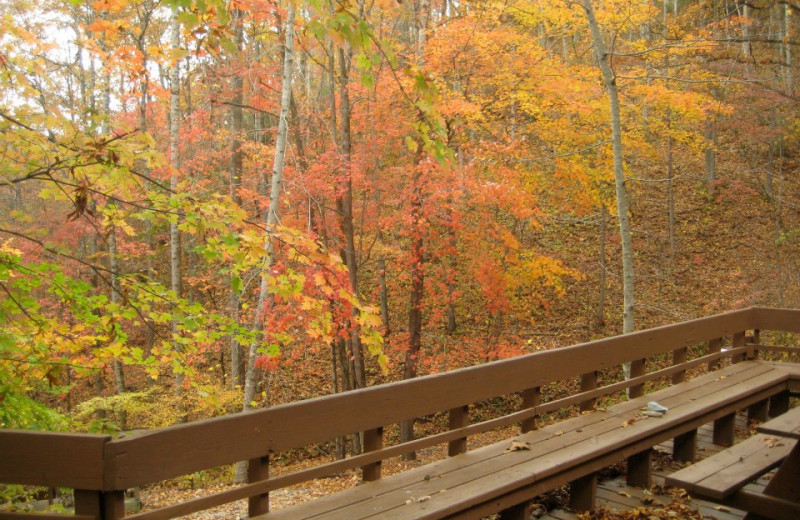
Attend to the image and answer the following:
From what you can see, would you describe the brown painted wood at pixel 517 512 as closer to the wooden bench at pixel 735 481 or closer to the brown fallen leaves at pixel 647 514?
the brown fallen leaves at pixel 647 514

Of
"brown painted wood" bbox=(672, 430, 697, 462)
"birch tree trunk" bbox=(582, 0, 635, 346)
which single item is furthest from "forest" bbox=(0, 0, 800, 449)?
"brown painted wood" bbox=(672, 430, 697, 462)

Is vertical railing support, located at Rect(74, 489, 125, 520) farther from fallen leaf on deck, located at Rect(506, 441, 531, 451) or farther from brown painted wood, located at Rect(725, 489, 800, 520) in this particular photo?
brown painted wood, located at Rect(725, 489, 800, 520)

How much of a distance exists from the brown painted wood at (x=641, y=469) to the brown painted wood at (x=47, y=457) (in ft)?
12.9

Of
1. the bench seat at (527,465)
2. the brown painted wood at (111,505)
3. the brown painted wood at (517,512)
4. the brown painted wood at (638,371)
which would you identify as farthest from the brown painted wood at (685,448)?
the brown painted wood at (111,505)

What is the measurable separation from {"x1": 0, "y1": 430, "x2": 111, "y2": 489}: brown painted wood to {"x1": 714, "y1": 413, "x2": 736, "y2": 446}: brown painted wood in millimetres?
5468

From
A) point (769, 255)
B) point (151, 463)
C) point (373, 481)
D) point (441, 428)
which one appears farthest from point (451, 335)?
point (151, 463)

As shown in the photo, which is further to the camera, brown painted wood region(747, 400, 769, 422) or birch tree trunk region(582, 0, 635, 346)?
birch tree trunk region(582, 0, 635, 346)

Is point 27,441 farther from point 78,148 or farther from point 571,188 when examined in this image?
point 571,188

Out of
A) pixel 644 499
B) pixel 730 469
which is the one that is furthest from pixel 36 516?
pixel 644 499

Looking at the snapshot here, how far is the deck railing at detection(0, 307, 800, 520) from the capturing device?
235cm

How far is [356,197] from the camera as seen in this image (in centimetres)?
1509

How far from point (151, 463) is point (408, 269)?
12160 mm

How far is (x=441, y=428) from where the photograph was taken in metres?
15.2

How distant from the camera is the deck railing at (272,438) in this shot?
7.72 ft
